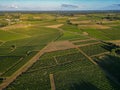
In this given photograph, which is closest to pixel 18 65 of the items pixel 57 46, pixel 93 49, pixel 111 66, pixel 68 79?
pixel 68 79

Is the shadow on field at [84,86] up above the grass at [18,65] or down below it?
above

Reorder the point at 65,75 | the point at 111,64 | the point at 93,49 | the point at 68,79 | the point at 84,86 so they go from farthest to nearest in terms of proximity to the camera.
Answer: the point at 93,49
the point at 111,64
the point at 65,75
the point at 68,79
the point at 84,86

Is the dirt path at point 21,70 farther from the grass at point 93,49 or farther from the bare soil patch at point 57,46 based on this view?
the grass at point 93,49

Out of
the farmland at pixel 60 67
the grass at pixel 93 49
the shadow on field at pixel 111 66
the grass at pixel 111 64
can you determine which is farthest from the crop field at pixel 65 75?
the grass at pixel 93 49

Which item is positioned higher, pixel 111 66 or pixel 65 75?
pixel 111 66

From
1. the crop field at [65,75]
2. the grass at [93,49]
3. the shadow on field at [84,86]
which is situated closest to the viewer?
the shadow on field at [84,86]

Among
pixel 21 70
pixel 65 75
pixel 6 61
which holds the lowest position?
pixel 6 61

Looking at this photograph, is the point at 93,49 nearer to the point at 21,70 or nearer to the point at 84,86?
the point at 21,70

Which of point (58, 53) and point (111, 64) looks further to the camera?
point (58, 53)

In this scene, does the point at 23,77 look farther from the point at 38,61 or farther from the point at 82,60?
the point at 82,60

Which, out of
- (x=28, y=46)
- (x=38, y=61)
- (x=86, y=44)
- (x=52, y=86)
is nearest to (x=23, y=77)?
(x=52, y=86)
